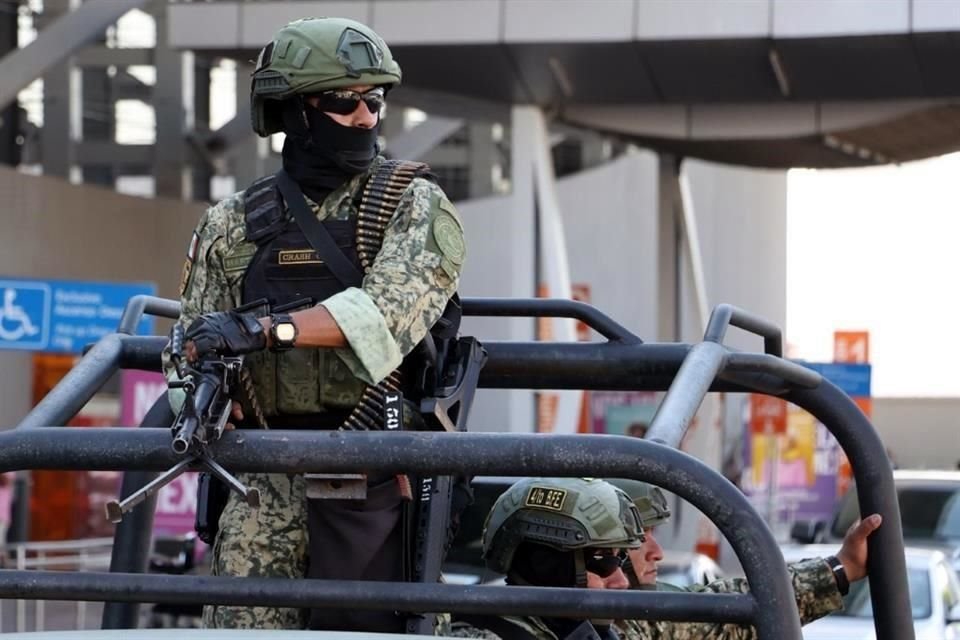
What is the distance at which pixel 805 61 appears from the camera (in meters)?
20.5

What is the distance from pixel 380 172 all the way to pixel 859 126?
20468 mm

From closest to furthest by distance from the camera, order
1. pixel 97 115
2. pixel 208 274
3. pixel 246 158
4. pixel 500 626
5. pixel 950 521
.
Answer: pixel 208 274, pixel 500 626, pixel 950 521, pixel 97 115, pixel 246 158

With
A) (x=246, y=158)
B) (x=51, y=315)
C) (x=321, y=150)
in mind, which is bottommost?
(x=51, y=315)

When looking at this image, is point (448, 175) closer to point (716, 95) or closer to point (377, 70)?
point (716, 95)

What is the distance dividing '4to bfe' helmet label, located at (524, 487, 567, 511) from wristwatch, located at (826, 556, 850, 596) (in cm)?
50

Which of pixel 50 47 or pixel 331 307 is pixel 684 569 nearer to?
pixel 331 307

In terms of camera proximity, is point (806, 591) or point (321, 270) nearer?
point (321, 270)

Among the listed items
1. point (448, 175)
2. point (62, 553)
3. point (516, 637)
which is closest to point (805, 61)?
point (62, 553)

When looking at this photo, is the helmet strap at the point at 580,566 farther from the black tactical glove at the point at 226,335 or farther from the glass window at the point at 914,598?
the glass window at the point at 914,598

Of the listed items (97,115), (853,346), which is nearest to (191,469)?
(853,346)

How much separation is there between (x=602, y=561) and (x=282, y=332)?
1.12 metres

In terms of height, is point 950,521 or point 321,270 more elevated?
point 321,270

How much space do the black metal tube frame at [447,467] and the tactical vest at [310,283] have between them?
597mm

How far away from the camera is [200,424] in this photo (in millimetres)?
2391
